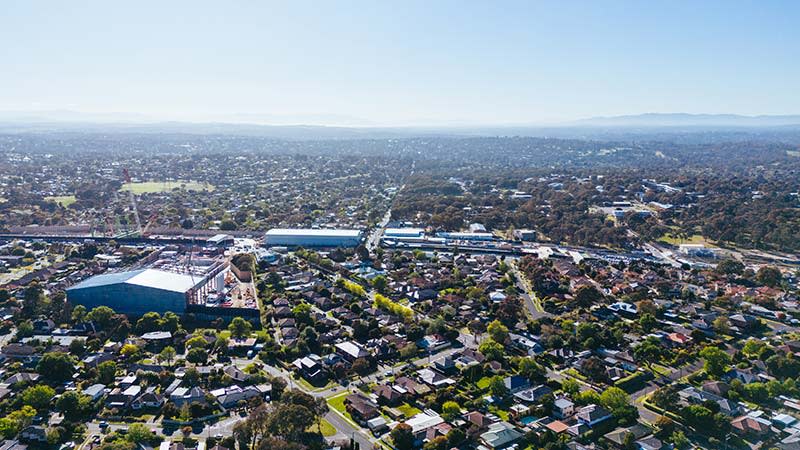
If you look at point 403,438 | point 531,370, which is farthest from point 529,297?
point 403,438

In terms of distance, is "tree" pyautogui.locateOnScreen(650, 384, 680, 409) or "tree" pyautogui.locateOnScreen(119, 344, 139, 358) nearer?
"tree" pyautogui.locateOnScreen(650, 384, 680, 409)

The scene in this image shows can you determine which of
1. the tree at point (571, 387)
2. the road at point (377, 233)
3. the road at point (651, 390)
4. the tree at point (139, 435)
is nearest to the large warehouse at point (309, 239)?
the road at point (377, 233)

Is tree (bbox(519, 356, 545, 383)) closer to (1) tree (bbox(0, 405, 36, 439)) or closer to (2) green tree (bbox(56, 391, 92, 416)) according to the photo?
(2) green tree (bbox(56, 391, 92, 416))

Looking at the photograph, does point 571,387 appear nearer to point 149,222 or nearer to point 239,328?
point 239,328

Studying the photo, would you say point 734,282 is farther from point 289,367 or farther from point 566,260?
point 289,367

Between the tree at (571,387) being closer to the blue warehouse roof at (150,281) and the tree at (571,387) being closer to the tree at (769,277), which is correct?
the blue warehouse roof at (150,281)

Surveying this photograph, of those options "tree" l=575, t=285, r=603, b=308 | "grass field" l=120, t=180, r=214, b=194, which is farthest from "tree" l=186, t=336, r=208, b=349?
"grass field" l=120, t=180, r=214, b=194
